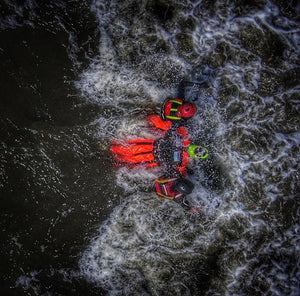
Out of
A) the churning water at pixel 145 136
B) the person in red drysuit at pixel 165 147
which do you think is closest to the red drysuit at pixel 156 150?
the person in red drysuit at pixel 165 147

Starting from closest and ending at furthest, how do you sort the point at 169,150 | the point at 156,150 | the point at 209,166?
1. the point at 169,150
2. the point at 156,150
3. the point at 209,166

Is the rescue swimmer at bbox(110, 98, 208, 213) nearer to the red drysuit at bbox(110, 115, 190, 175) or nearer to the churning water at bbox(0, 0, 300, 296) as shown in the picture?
the red drysuit at bbox(110, 115, 190, 175)

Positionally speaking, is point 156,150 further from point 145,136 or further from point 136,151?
point 145,136

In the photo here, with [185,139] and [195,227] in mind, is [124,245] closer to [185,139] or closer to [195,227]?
[195,227]

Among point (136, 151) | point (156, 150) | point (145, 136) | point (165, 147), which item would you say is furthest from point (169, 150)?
point (145, 136)

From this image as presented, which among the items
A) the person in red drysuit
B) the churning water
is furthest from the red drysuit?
the churning water

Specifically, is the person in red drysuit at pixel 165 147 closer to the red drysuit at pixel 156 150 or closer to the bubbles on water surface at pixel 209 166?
the red drysuit at pixel 156 150
